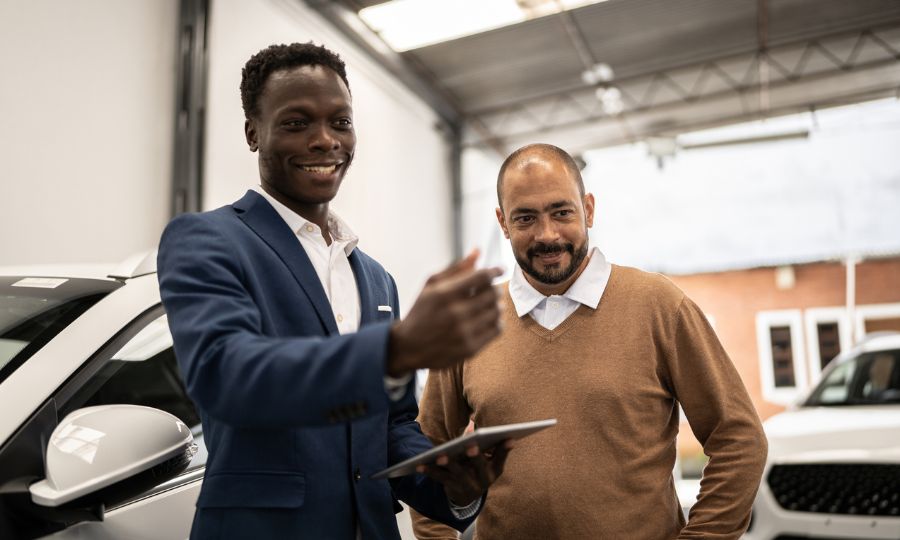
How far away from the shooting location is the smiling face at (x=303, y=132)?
133 centimetres

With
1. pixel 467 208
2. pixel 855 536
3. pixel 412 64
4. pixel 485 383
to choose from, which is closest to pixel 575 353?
pixel 485 383

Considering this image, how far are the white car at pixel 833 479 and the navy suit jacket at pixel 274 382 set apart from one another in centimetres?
330

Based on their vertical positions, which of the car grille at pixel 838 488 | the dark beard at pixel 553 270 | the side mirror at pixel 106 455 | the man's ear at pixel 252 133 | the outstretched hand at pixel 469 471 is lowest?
the car grille at pixel 838 488

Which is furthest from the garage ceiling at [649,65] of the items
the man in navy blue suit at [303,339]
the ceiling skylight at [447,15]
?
the man in navy blue suit at [303,339]

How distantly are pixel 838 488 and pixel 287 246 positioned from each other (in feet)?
12.7

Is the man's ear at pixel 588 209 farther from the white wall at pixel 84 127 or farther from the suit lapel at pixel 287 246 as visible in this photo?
the white wall at pixel 84 127

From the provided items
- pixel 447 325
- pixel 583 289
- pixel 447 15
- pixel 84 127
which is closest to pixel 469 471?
pixel 447 325

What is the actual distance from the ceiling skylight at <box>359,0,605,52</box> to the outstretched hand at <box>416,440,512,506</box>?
275 inches

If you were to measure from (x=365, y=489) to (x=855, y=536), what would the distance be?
11.8ft

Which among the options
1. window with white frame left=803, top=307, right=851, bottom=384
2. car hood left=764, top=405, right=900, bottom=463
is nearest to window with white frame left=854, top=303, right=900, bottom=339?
window with white frame left=803, top=307, right=851, bottom=384

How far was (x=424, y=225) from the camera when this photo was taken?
10477mm

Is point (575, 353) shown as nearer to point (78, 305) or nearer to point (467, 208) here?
point (78, 305)

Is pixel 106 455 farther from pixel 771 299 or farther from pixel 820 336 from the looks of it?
pixel 820 336

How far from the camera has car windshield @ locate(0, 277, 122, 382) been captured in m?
1.56
